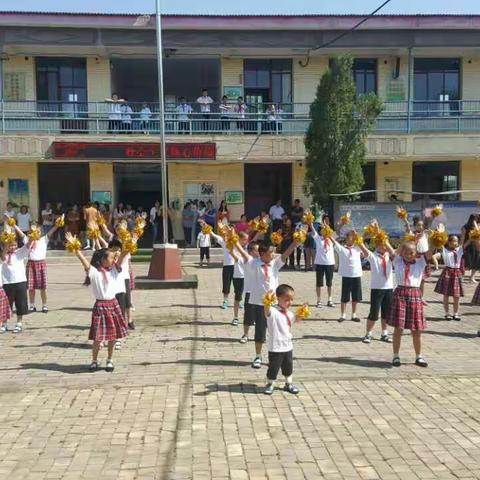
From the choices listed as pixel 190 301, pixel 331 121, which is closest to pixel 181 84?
pixel 331 121

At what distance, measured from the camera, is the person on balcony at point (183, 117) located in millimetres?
24266

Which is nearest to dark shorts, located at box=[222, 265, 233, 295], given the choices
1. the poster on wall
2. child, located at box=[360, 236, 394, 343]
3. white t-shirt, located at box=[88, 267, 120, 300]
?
child, located at box=[360, 236, 394, 343]

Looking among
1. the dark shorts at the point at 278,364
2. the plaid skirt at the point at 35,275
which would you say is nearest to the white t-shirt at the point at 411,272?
the dark shorts at the point at 278,364

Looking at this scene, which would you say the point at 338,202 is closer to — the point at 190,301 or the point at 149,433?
the point at 190,301

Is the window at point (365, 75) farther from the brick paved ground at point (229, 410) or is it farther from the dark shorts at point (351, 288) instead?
the brick paved ground at point (229, 410)

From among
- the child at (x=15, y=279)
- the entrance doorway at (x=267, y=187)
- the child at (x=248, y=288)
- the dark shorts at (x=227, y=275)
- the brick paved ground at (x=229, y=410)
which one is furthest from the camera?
the entrance doorway at (x=267, y=187)

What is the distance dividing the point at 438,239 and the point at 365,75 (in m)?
20.3

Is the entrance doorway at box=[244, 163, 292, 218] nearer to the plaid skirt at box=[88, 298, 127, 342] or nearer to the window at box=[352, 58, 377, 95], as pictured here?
the window at box=[352, 58, 377, 95]

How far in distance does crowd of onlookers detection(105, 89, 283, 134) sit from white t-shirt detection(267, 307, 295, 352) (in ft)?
57.9

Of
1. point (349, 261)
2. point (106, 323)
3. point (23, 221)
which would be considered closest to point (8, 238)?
point (106, 323)

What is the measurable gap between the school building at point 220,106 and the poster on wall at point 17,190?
53mm

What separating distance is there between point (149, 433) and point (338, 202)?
15.8m

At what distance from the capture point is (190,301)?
45.1 ft

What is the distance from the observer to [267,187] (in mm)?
26922
